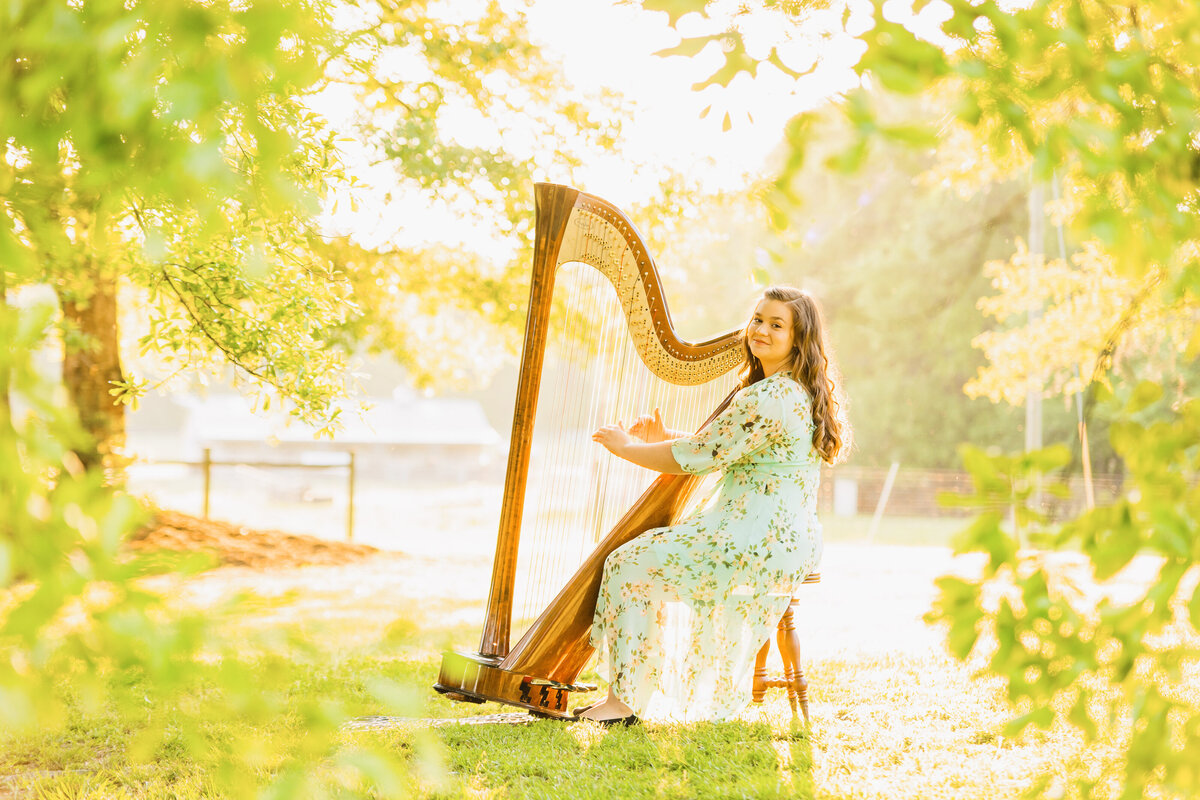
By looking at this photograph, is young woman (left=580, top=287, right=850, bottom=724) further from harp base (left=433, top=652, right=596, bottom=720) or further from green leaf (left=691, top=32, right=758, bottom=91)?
green leaf (left=691, top=32, right=758, bottom=91)

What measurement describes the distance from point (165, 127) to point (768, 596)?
9.47 feet

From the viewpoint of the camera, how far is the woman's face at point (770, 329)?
3604mm

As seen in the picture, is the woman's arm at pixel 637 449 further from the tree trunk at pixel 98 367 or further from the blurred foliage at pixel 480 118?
the tree trunk at pixel 98 367

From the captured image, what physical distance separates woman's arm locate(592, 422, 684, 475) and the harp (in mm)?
226

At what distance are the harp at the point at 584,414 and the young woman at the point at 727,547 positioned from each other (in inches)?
4.8

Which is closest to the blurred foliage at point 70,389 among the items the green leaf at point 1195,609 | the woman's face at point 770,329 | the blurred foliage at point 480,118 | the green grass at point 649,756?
the green leaf at point 1195,609

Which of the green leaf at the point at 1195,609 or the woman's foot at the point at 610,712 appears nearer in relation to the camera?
the green leaf at the point at 1195,609

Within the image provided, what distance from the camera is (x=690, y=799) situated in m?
2.88

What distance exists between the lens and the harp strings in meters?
3.71

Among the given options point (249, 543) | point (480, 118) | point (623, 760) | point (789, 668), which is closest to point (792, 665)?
point (789, 668)

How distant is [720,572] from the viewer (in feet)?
11.5

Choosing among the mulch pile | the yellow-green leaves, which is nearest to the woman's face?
the yellow-green leaves

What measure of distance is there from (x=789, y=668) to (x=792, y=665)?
25mm

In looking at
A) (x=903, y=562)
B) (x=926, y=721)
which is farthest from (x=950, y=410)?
(x=926, y=721)
